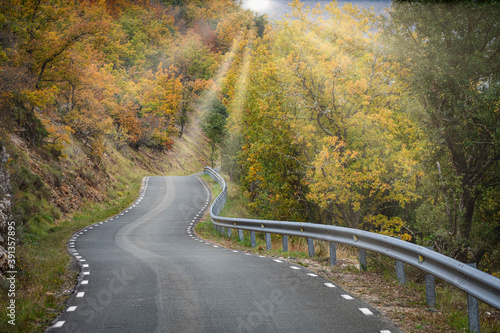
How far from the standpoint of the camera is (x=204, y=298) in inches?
263

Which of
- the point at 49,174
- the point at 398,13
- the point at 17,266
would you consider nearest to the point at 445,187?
the point at 398,13

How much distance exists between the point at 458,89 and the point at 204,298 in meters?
8.62

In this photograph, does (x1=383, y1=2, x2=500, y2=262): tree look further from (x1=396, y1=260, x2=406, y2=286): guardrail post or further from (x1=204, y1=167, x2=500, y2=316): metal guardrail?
(x1=396, y1=260, x2=406, y2=286): guardrail post

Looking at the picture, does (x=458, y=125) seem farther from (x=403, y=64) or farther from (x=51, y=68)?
(x=51, y=68)

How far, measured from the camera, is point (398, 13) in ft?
39.5

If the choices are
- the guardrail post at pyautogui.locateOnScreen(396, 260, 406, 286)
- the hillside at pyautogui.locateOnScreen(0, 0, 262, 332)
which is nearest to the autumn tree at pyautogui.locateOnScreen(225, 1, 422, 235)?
the guardrail post at pyautogui.locateOnScreen(396, 260, 406, 286)

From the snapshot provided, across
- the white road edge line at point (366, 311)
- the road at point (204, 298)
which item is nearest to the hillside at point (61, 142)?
the road at point (204, 298)

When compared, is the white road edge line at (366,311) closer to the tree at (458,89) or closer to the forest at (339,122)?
the forest at (339,122)

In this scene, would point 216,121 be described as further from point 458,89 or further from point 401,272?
point 401,272

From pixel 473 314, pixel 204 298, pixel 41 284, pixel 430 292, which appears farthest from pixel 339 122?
pixel 473 314

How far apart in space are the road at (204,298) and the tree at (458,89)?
5.77m

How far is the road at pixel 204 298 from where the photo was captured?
17.7 ft

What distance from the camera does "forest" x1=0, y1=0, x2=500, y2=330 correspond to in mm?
11141

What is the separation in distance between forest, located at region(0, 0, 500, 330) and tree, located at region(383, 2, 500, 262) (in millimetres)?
39
